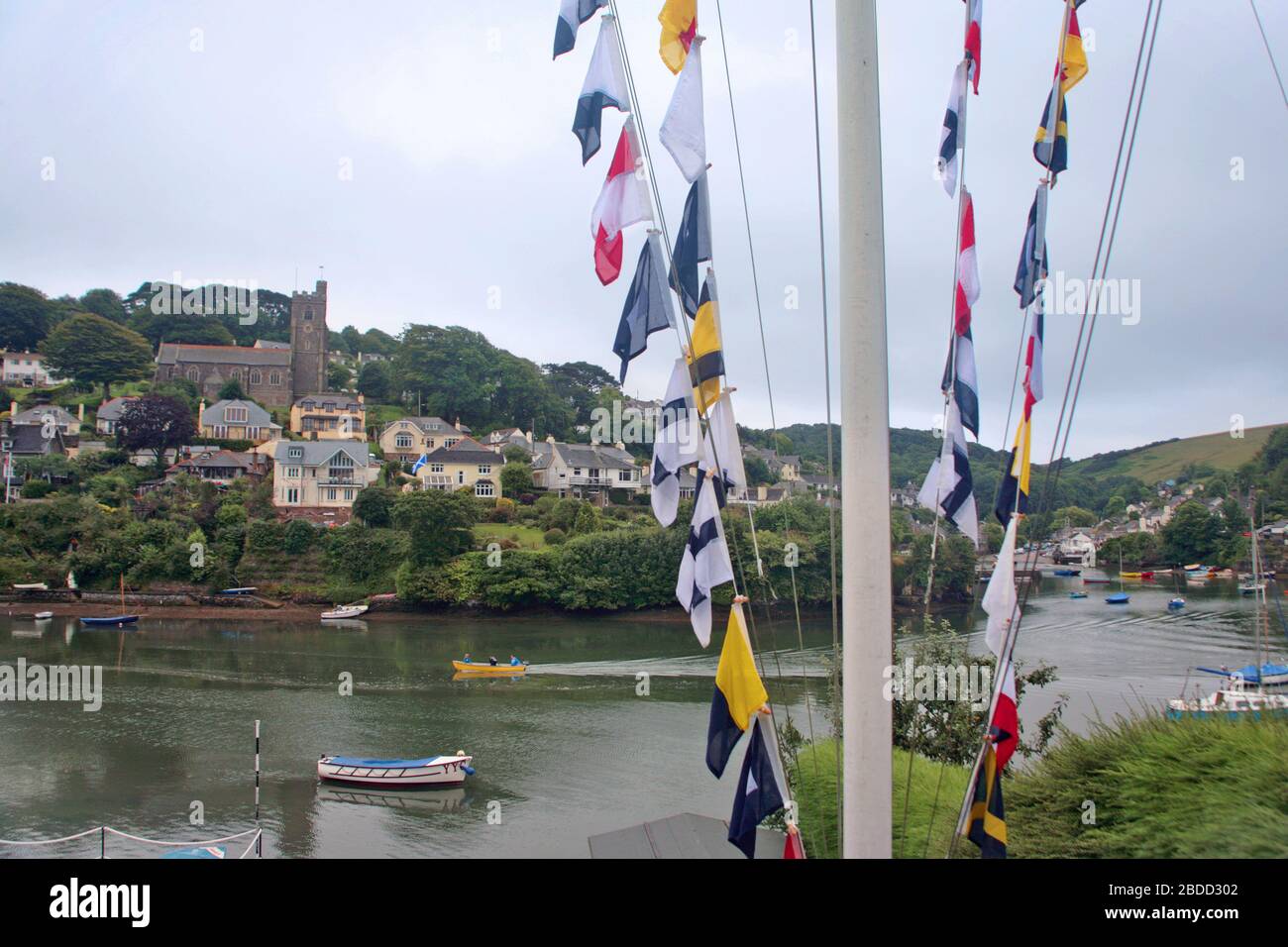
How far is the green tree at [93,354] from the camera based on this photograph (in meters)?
49.9

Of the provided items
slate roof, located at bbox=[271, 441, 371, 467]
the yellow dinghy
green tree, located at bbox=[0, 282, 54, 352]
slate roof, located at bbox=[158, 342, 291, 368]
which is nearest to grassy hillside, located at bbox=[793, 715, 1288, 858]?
the yellow dinghy

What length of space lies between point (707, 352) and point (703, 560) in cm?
72

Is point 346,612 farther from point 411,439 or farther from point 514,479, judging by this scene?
point 411,439

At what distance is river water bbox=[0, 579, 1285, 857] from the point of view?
11.0 metres

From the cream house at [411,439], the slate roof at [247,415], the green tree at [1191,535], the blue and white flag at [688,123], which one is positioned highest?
the slate roof at [247,415]

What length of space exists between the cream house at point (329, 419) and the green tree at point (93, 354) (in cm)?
1167

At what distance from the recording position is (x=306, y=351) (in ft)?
178

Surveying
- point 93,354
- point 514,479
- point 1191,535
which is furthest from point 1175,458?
point 93,354

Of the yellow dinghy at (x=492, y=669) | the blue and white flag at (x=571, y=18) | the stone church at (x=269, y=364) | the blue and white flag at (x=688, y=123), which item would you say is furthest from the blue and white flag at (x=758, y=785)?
the stone church at (x=269, y=364)

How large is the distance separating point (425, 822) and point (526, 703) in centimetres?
626

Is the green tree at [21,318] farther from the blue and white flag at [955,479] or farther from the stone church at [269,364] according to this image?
the blue and white flag at [955,479]

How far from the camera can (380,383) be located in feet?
184
